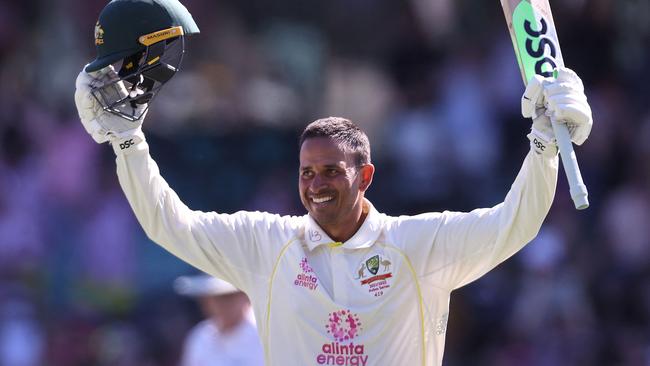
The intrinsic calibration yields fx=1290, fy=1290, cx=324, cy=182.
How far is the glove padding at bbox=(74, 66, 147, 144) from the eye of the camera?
4566 mm

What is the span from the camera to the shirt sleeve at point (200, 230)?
4.59 meters

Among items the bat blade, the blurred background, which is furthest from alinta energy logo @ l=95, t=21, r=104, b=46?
the blurred background

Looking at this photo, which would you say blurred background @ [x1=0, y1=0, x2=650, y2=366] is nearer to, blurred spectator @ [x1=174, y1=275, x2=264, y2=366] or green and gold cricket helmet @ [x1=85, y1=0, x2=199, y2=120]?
blurred spectator @ [x1=174, y1=275, x2=264, y2=366]

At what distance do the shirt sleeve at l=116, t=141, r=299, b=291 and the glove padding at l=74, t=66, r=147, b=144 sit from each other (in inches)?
2.7

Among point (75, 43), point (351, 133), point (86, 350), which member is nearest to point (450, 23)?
point (75, 43)

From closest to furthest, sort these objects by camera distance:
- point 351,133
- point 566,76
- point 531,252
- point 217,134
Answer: point 566,76
point 351,133
point 531,252
point 217,134

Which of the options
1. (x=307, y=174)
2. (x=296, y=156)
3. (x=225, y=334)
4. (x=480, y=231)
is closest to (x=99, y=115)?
(x=307, y=174)

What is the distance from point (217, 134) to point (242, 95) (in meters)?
0.60

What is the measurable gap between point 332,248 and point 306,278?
0.49 ft

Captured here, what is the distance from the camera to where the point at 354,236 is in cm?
463

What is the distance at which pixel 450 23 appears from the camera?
10.6 m

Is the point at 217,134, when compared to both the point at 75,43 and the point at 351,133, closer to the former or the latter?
the point at 75,43

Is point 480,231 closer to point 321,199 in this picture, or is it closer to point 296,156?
point 321,199

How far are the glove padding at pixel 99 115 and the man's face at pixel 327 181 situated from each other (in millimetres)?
620
